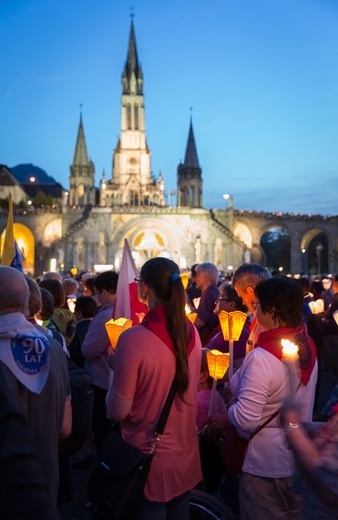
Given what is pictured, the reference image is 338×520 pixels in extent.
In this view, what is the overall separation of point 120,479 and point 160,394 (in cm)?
49

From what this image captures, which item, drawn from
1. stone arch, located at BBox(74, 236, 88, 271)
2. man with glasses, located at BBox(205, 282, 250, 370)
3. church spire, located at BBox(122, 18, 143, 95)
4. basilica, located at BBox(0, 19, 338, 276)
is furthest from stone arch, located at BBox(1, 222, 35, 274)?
man with glasses, located at BBox(205, 282, 250, 370)

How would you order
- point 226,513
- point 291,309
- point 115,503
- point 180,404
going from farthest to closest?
point 226,513 → point 291,309 → point 180,404 → point 115,503

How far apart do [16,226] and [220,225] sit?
21875 millimetres

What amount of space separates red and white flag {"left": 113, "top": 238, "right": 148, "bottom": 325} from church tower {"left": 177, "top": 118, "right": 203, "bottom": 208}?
71.0 m

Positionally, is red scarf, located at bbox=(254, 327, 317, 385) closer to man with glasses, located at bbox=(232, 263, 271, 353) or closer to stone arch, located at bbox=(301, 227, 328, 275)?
man with glasses, located at bbox=(232, 263, 271, 353)

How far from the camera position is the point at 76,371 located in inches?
134

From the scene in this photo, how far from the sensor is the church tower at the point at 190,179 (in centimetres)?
7638

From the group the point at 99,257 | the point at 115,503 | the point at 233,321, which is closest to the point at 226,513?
the point at 115,503

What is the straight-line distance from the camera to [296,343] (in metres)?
3.39

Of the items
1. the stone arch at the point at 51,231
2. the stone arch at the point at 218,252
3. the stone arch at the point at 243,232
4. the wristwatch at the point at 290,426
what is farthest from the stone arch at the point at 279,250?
the wristwatch at the point at 290,426

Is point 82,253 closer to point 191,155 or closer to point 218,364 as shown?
point 191,155

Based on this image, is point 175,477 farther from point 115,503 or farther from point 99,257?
point 99,257

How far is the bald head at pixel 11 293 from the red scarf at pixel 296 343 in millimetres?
1422

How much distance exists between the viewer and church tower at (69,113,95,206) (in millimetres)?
79938
